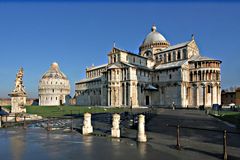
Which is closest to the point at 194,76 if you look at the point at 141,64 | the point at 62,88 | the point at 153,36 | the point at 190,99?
the point at 190,99

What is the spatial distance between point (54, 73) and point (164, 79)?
74105 millimetres

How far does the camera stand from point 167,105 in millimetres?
62562

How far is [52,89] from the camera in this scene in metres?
114

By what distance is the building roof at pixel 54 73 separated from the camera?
116 m

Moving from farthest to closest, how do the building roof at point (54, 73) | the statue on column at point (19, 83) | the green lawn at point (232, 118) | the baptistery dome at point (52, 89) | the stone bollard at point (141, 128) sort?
the building roof at point (54, 73), the baptistery dome at point (52, 89), the statue on column at point (19, 83), the green lawn at point (232, 118), the stone bollard at point (141, 128)

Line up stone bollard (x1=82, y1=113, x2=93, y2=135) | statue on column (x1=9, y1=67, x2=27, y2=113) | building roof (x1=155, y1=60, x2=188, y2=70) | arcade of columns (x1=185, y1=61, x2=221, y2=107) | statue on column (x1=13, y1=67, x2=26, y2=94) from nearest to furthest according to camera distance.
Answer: stone bollard (x1=82, y1=113, x2=93, y2=135), statue on column (x1=9, y1=67, x2=27, y2=113), statue on column (x1=13, y1=67, x2=26, y2=94), arcade of columns (x1=185, y1=61, x2=221, y2=107), building roof (x1=155, y1=60, x2=188, y2=70)

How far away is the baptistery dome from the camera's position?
113 metres

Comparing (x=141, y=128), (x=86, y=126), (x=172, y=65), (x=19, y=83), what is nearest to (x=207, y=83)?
(x=172, y=65)

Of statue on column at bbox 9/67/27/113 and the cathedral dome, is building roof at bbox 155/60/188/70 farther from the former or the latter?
statue on column at bbox 9/67/27/113

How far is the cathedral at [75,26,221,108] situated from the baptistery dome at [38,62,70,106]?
5326cm

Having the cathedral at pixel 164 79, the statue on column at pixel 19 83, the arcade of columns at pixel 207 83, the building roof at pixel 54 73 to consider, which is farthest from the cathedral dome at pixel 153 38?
the building roof at pixel 54 73

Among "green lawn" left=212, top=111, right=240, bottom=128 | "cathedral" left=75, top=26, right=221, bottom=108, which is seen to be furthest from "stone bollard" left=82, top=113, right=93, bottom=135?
"cathedral" left=75, top=26, right=221, bottom=108

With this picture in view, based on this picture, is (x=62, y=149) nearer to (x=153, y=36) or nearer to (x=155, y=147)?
(x=155, y=147)

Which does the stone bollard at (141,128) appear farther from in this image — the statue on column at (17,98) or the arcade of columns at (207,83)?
the arcade of columns at (207,83)
